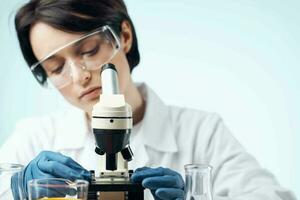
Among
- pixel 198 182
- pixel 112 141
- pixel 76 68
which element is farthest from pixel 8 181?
pixel 76 68

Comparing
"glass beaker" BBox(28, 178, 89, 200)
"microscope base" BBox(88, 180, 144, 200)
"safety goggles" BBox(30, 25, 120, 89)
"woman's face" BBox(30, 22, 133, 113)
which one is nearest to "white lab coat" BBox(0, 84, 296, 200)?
"woman's face" BBox(30, 22, 133, 113)

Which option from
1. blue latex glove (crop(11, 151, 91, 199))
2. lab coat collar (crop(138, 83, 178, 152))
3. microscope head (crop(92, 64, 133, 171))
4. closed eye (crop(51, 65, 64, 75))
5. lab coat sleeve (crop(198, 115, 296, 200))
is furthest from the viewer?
lab coat collar (crop(138, 83, 178, 152))

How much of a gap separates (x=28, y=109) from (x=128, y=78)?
1.80ft

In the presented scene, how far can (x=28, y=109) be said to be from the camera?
2.21 metres

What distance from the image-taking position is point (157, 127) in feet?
5.98

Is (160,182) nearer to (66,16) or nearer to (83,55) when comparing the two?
(83,55)

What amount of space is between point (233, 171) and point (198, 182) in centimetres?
63

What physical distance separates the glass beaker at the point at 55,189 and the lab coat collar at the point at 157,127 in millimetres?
790

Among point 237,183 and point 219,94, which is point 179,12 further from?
point 237,183

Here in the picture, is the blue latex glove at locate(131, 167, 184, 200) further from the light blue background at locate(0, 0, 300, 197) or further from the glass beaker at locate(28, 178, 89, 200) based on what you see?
the light blue background at locate(0, 0, 300, 197)

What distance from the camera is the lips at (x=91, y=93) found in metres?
1.72

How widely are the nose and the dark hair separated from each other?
12cm

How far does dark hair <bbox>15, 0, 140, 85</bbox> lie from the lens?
1.72 m

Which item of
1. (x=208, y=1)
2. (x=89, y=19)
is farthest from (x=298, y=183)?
(x=89, y=19)
